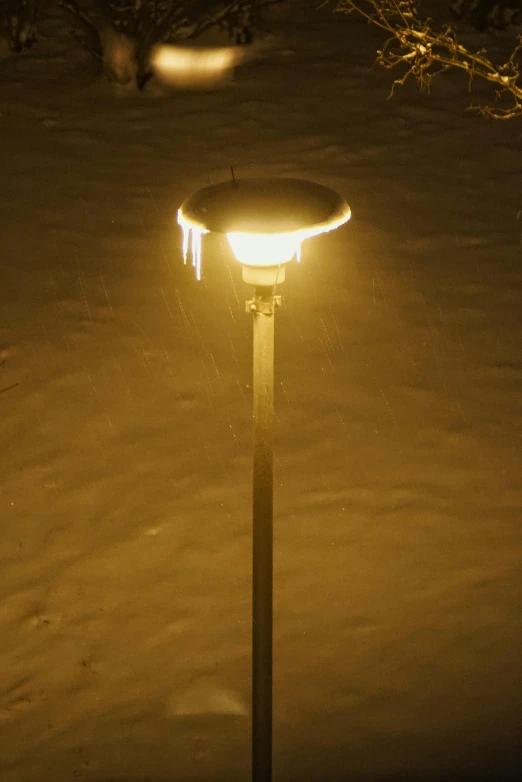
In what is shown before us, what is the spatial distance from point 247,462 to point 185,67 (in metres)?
6.16

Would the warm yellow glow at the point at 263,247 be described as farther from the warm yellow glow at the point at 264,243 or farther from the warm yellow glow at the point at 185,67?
the warm yellow glow at the point at 185,67

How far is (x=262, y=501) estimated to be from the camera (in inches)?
139

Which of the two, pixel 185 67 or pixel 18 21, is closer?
pixel 185 67

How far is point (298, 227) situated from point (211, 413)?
330 cm

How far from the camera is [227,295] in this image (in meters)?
7.32

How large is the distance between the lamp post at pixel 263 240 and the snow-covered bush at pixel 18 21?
8623 mm

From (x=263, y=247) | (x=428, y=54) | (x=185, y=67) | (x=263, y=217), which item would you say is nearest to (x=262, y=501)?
(x=263, y=247)

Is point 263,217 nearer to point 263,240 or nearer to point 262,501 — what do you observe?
point 263,240

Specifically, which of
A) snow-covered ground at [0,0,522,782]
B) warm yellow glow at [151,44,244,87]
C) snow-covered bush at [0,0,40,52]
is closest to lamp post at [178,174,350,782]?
snow-covered ground at [0,0,522,782]

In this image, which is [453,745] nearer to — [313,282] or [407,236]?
[313,282]

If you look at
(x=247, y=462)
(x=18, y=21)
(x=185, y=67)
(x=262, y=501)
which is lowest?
(x=247, y=462)

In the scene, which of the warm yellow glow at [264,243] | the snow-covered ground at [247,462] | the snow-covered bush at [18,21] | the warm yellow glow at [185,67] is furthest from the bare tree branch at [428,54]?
the snow-covered bush at [18,21]

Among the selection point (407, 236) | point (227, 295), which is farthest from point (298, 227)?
point (407, 236)

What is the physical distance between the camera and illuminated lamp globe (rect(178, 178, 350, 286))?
310cm
